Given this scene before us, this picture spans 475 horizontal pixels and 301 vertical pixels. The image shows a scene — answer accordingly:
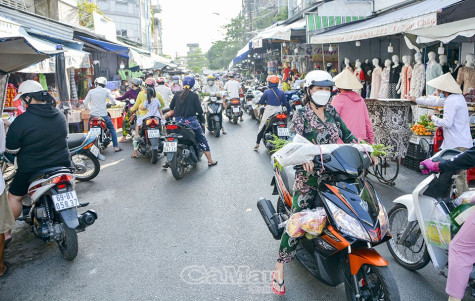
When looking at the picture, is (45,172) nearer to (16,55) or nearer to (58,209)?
(58,209)

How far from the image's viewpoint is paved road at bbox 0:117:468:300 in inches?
148

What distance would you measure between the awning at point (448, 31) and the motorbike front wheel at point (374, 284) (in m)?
6.35

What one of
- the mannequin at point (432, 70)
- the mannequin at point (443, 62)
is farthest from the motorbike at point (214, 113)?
the mannequin at point (443, 62)

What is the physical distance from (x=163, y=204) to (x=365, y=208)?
12.8 feet

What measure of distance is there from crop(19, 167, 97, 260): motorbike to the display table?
4.98 m

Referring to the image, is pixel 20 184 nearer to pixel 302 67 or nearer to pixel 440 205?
pixel 440 205

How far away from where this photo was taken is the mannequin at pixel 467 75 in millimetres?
9219

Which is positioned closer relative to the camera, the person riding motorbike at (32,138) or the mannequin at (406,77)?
the person riding motorbike at (32,138)

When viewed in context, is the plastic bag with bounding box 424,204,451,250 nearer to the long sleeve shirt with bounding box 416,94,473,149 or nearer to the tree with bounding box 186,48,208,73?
the long sleeve shirt with bounding box 416,94,473,149

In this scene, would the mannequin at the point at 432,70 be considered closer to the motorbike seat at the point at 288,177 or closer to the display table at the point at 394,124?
the display table at the point at 394,124

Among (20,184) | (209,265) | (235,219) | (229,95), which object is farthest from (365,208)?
(229,95)

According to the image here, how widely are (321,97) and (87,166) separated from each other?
18.1 feet

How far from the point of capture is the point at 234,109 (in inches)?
601

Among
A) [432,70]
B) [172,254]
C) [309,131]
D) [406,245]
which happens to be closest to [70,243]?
[172,254]
